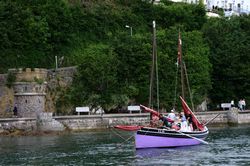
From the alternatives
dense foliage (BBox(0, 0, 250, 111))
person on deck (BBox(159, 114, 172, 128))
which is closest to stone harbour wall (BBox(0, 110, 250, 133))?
dense foliage (BBox(0, 0, 250, 111))

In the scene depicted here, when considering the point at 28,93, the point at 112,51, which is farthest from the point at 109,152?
the point at 112,51

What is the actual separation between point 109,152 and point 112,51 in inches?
1247

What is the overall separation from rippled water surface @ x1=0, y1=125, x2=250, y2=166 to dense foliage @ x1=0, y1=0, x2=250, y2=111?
13720mm

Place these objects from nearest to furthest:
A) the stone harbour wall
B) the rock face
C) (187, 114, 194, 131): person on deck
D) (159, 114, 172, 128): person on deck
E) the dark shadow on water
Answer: the dark shadow on water
(159, 114, 172, 128): person on deck
(187, 114, 194, 131): person on deck
the stone harbour wall
the rock face

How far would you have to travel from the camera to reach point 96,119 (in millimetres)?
60500

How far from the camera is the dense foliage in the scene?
66938 mm

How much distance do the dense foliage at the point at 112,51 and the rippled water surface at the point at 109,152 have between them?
1372cm

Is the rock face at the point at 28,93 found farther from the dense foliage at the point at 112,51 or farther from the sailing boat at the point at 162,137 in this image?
the sailing boat at the point at 162,137

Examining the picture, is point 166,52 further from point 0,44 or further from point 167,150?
point 167,150

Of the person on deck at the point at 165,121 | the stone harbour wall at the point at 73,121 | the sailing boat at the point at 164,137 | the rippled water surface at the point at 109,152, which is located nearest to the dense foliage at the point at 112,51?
the stone harbour wall at the point at 73,121

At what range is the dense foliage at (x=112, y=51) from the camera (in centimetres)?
6694

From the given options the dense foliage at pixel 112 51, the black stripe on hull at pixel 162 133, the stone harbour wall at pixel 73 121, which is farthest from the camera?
the dense foliage at pixel 112 51

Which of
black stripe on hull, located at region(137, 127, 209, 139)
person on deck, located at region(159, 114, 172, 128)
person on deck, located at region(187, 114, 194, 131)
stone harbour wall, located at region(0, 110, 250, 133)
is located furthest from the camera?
stone harbour wall, located at region(0, 110, 250, 133)

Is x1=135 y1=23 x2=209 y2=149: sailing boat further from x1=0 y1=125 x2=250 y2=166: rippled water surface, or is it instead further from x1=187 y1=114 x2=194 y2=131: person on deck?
x1=187 y1=114 x2=194 y2=131: person on deck
